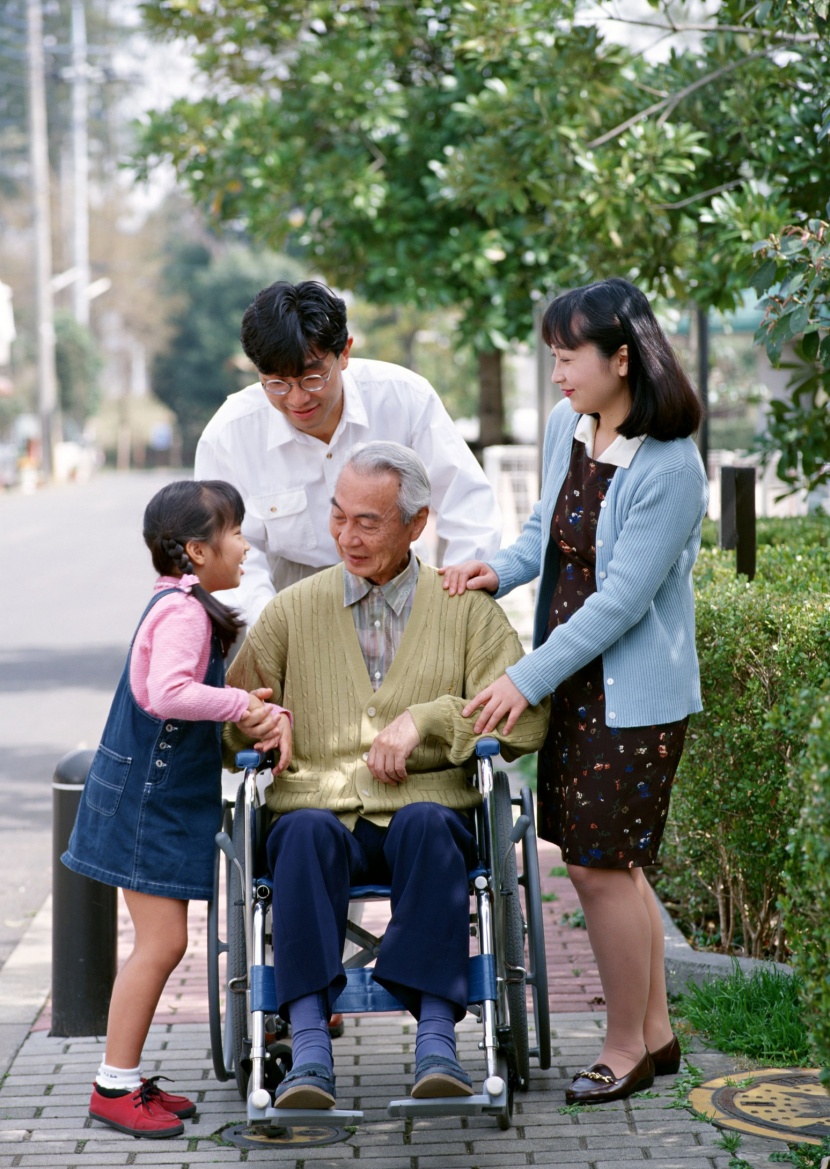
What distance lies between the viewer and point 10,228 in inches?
2544

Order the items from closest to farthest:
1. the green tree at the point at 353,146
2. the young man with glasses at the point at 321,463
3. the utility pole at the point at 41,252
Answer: the young man with glasses at the point at 321,463 < the green tree at the point at 353,146 < the utility pole at the point at 41,252

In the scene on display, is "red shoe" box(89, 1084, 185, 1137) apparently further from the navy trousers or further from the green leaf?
the green leaf

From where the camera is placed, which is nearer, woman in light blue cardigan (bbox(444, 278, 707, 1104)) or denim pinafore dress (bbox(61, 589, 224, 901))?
woman in light blue cardigan (bbox(444, 278, 707, 1104))

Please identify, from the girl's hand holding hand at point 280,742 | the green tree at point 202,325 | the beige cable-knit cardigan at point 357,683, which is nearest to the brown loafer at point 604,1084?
the beige cable-knit cardigan at point 357,683

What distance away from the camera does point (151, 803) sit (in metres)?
3.52

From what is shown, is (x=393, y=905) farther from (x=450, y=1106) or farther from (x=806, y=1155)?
(x=806, y=1155)

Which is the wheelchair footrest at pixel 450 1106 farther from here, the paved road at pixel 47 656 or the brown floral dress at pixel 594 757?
the paved road at pixel 47 656

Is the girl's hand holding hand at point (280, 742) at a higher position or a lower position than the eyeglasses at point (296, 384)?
lower

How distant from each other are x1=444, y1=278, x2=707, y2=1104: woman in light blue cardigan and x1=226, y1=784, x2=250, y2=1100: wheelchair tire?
61 centimetres

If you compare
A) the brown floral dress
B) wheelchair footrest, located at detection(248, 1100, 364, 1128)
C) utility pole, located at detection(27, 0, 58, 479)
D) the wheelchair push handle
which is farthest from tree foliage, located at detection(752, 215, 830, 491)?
utility pole, located at detection(27, 0, 58, 479)

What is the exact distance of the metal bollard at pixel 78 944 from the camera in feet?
13.7

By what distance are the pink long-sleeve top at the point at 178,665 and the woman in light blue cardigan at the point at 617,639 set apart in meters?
0.59

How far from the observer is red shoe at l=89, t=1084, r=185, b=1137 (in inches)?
137

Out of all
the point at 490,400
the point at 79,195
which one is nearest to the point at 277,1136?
the point at 490,400
